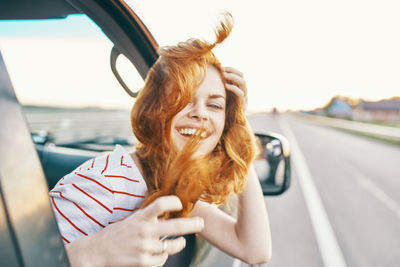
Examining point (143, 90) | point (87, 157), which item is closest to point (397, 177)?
point (87, 157)

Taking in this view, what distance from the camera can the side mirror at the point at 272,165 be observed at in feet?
7.66

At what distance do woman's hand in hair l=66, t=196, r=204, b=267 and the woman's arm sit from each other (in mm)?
856

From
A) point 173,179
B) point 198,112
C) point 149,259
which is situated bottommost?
point 149,259

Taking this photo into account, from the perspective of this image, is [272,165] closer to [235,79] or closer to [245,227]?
[245,227]

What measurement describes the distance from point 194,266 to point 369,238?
401 centimetres

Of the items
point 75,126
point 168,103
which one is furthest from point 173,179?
point 75,126

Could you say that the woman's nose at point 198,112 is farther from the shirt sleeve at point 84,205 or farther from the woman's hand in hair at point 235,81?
the shirt sleeve at point 84,205

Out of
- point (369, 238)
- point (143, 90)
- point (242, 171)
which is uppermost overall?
point (143, 90)

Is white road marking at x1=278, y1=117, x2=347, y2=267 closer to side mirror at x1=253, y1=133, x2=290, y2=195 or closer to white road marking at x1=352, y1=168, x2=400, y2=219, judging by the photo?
white road marking at x1=352, y1=168, x2=400, y2=219

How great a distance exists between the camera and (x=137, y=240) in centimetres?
82

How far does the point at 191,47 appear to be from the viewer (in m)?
1.44

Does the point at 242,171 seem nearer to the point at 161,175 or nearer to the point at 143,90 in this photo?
the point at 161,175

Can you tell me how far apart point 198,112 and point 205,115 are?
4 cm

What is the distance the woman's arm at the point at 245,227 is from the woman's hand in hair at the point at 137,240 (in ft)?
2.81
